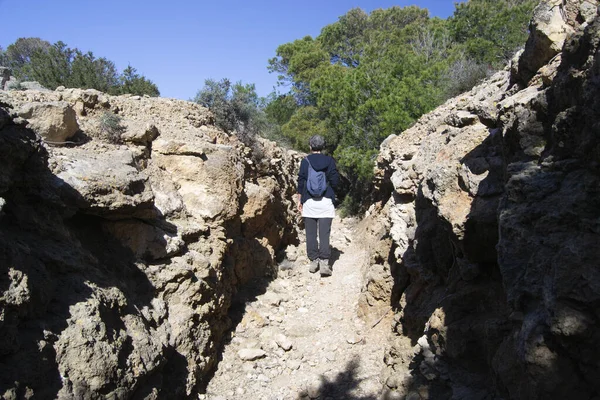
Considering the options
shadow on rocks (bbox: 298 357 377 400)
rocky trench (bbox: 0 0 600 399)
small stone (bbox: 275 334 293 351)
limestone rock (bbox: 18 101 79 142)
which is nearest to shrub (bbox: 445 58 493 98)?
rocky trench (bbox: 0 0 600 399)

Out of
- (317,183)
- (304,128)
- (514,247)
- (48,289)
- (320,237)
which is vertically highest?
(304,128)

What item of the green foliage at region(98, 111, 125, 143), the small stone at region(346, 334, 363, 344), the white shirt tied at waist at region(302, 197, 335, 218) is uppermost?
the green foliage at region(98, 111, 125, 143)

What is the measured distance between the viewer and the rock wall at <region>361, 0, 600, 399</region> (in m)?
2.08

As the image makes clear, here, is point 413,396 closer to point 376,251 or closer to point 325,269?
point 376,251

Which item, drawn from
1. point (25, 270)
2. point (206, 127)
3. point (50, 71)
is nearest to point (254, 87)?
point (50, 71)

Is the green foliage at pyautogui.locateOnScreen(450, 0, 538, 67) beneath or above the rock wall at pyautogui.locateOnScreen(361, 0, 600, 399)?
above

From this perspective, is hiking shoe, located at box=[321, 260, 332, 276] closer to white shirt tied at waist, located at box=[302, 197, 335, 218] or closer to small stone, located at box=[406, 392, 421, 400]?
white shirt tied at waist, located at box=[302, 197, 335, 218]

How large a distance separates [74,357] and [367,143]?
8.97 metres

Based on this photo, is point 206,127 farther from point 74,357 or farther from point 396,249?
point 74,357

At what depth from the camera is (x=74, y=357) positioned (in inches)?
107

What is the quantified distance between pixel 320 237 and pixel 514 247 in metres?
4.38

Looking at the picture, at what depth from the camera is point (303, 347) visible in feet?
16.7

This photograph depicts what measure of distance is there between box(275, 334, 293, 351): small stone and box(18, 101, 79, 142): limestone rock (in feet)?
10.8

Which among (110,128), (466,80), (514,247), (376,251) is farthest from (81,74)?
(514,247)
